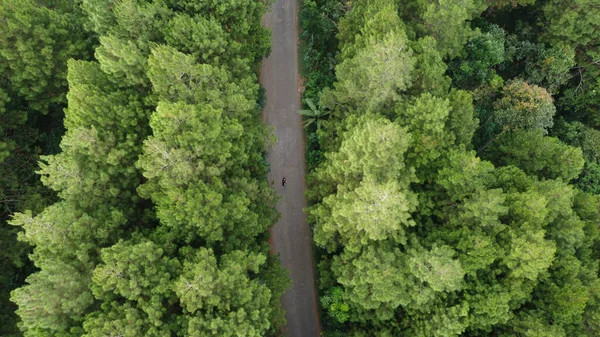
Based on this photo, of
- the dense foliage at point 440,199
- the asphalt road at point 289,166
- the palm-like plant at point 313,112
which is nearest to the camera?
the dense foliage at point 440,199

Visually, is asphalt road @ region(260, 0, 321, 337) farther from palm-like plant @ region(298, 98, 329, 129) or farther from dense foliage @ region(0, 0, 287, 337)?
dense foliage @ region(0, 0, 287, 337)

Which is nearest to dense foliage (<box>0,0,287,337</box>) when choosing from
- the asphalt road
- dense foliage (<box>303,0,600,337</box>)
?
the asphalt road

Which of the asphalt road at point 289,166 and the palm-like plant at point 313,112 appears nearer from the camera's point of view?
the asphalt road at point 289,166

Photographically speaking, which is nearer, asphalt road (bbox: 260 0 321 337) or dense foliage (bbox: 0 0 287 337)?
dense foliage (bbox: 0 0 287 337)

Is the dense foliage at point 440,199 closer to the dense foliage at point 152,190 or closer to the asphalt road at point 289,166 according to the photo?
the asphalt road at point 289,166

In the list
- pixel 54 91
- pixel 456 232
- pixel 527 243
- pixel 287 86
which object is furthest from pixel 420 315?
pixel 54 91

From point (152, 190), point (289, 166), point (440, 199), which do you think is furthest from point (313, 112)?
point (152, 190)

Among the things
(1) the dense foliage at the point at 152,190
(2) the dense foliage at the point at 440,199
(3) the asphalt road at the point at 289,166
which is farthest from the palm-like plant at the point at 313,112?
(1) the dense foliage at the point at 152,190
